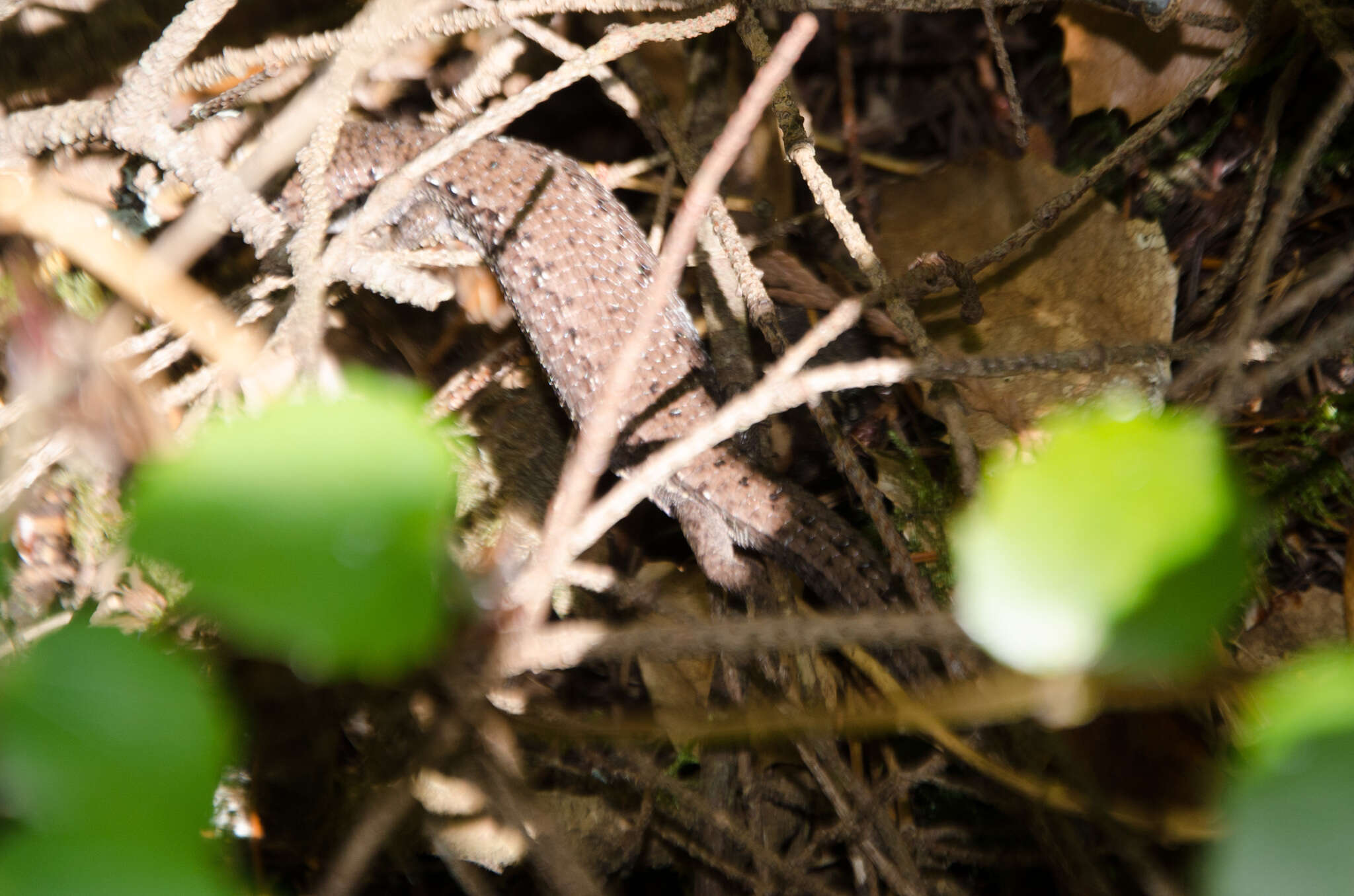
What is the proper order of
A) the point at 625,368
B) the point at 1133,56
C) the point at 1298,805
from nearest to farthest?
the point at 1298,805 → the point at 625,368 → the point at 1133,56

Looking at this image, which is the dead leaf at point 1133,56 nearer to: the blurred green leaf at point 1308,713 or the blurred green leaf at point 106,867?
the blurred green leaf at point 1308,713

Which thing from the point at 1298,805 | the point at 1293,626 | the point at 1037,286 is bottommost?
the point at 1298,805

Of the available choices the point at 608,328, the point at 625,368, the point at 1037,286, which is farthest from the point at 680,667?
the point at 1037,286

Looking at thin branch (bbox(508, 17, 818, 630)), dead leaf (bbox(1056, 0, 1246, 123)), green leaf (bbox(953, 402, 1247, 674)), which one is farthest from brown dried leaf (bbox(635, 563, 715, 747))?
dead leaf (bbox(1056, 0, 1246, 123))

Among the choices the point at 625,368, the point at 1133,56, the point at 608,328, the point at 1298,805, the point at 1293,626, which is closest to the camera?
the point at 1298,805

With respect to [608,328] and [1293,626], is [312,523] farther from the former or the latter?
[1293,626]

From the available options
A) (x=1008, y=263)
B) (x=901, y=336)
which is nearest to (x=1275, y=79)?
(x=1008, y=263)
